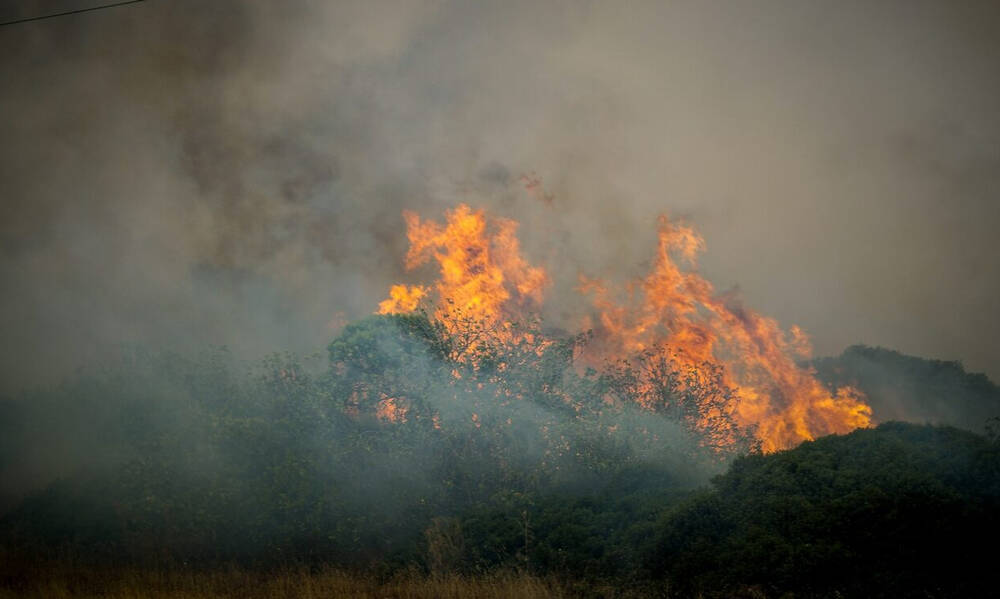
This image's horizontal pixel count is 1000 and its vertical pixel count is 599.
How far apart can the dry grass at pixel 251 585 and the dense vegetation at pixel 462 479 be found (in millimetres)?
644

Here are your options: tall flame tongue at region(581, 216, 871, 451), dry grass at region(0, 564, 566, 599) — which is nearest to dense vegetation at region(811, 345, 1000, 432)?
tall flame tongue at region(581, 216, 871, 451)

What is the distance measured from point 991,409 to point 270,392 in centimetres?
5589

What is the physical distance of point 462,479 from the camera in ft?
75.5

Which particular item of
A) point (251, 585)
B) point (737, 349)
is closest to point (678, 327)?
point (737, 349)

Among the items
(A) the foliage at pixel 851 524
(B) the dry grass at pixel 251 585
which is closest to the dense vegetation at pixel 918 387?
(A) the foliage at pixel 851 524

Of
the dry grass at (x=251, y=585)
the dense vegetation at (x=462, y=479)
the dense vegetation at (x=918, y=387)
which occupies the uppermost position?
the dense vegetation at (x=918, y=387)

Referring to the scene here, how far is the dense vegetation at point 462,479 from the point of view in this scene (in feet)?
45.8

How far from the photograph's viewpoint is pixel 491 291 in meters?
37.5

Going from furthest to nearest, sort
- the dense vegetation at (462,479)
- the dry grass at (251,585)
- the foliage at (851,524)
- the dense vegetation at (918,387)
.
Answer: the dense vegetation at (918,387), the dry grass at (251,585), the dense vegetation at (462,479), the foliage at (851,524)

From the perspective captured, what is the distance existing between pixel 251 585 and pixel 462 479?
7.17m

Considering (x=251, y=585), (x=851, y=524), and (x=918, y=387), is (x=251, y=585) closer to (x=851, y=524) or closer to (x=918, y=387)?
(x=851, y=524)

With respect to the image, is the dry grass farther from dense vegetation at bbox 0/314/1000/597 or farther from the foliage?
the foliage

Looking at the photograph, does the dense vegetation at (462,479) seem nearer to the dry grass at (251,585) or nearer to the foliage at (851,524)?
the foliage at (851,524)

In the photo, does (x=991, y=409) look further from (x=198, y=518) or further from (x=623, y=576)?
(x=198, y=518)
